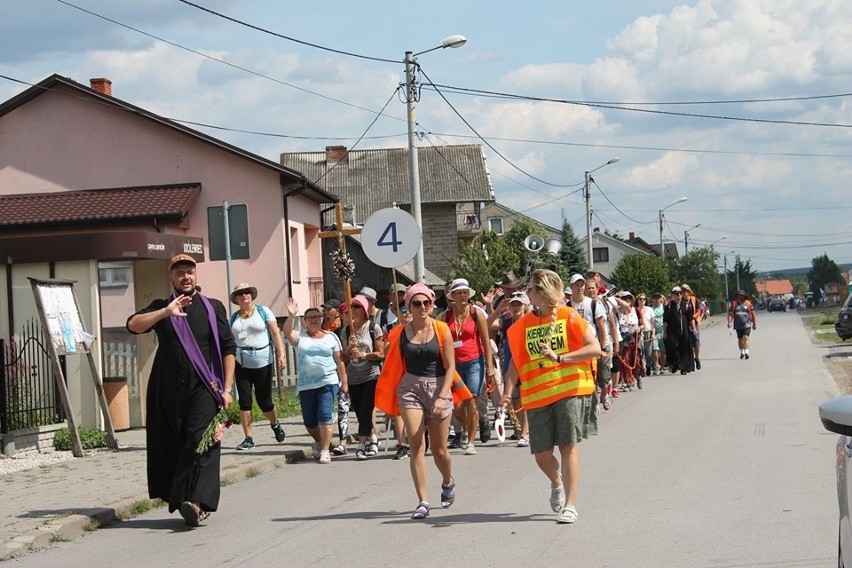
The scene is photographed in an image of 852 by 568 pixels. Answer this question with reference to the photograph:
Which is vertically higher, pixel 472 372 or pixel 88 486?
pixel 472 372

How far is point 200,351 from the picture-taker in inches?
368

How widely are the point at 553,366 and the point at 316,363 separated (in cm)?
484

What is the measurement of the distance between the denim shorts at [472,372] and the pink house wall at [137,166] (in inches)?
652

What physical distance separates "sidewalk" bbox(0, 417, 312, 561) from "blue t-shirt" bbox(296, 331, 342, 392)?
2.98 feet

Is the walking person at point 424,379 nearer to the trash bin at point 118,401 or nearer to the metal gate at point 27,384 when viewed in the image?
the metal gate at point 27,384

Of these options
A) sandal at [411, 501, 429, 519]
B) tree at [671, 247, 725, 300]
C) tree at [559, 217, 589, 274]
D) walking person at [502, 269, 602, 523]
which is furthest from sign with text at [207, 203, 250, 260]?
tree at [671, 247, 725, 300]

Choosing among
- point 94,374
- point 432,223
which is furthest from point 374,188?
point 94,374

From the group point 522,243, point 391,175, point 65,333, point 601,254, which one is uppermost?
point 391,175

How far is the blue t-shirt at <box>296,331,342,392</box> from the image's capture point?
42.9 ft

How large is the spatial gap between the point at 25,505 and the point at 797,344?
101 feet

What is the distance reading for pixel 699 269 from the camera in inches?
4338

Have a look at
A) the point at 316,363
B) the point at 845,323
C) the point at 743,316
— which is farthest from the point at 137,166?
the point at 845,323

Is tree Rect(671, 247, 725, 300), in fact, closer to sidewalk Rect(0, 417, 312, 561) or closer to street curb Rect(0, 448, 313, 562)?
sidewalk Rect(0, 417, 312, 561)

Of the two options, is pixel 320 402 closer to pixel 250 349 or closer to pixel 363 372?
pixel 363 372
